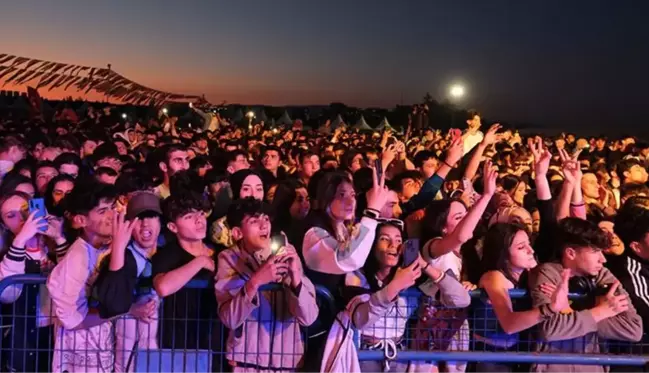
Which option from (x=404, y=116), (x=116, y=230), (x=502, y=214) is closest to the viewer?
(x=116, y=230)

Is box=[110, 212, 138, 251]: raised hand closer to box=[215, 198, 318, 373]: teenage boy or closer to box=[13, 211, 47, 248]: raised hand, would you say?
box=[215, 198, 318, 373]: teenage boy

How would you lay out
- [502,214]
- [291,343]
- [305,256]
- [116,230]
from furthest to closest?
1. [502,214]
2. [305,256]
3. [291,343]
4. [116,230]

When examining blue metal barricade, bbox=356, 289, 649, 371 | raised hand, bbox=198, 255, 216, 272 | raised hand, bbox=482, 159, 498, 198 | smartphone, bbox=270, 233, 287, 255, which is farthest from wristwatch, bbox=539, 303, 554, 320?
raised hand, bbox=198, 255, 216, 272

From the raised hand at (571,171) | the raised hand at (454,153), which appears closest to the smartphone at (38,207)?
the raised hand at (454,153)

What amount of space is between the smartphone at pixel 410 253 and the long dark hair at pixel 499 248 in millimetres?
674

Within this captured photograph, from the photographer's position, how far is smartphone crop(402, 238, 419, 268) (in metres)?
4.32

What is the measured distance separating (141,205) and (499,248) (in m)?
2.28

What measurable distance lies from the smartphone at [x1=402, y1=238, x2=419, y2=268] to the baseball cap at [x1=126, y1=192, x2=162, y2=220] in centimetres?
156

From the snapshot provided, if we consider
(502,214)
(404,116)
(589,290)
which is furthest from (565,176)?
(404,116)

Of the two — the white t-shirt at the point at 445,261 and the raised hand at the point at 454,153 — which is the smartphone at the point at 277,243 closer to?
the white t-shirt at the point at 445,261

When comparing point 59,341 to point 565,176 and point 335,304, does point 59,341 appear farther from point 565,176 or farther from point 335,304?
point 565,176

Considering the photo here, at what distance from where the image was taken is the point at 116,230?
4.00 meters

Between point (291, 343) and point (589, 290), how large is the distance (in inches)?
71.1

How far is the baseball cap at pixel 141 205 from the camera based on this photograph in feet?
15.5
